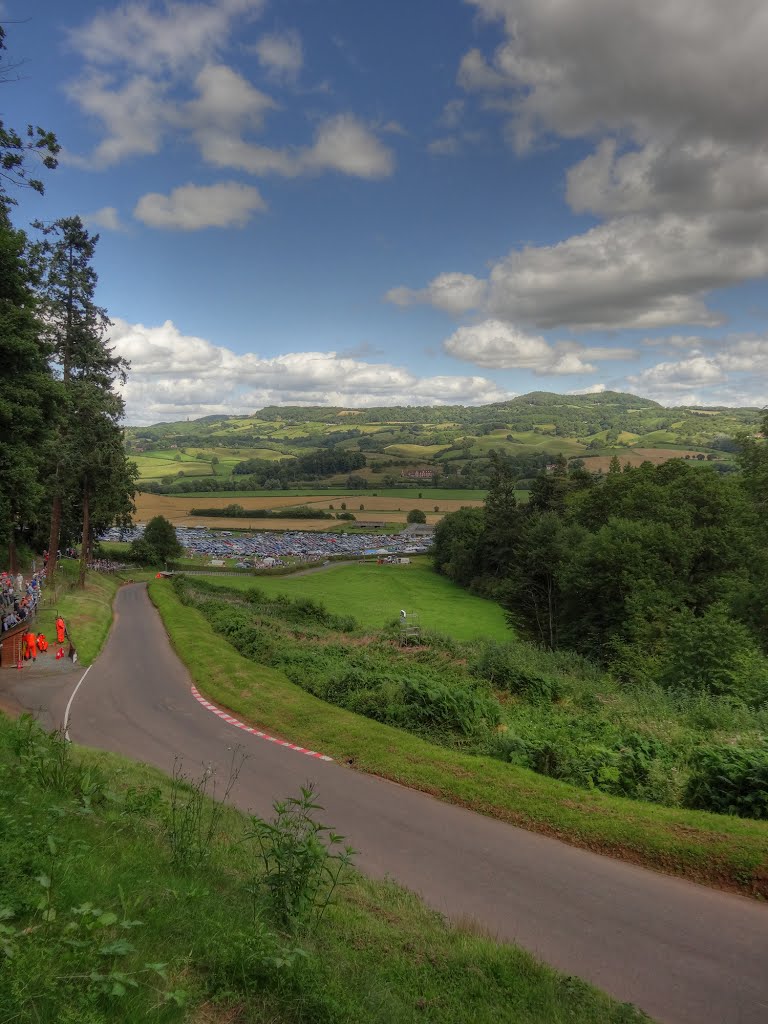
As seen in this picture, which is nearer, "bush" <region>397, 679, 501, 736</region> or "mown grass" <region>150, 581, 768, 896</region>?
"mown grass" <region>150, 581, 768, 896</region>

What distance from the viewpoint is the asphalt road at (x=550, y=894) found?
5.80 meters

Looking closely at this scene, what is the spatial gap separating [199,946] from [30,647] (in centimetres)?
2249

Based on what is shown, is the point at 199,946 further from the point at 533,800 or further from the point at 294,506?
the point at 294,506

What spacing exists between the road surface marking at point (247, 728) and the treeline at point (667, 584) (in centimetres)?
1206

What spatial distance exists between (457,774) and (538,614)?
28.3 metres

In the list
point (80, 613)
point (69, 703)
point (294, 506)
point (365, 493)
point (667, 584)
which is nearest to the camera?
point (69, 703)

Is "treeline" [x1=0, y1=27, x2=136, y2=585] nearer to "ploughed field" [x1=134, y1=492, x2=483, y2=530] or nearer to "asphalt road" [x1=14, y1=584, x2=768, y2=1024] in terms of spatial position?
"asphalt road" [x1=14, y1=584, x2=768, y2=1024]

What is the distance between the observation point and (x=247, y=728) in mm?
15898

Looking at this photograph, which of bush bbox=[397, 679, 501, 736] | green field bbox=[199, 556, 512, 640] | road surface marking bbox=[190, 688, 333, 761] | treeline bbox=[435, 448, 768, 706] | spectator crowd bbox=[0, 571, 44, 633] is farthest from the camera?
green field bbox=[199, 556, 512, 640]

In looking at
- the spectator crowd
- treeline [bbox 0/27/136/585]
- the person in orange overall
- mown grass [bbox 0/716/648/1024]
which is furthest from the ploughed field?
mown grass [bbox 0/716/648/1024]

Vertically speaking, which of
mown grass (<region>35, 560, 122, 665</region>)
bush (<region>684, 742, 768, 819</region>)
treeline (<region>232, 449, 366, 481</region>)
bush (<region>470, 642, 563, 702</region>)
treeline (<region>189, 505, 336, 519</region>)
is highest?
treeline (<region>232, 449, 366, 481</region>)

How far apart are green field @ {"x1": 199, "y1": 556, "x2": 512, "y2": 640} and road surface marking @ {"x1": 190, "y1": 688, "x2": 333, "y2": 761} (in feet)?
73.2

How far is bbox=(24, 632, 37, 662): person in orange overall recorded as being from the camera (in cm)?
2261

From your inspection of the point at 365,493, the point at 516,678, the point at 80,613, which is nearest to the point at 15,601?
the point at 80,613
